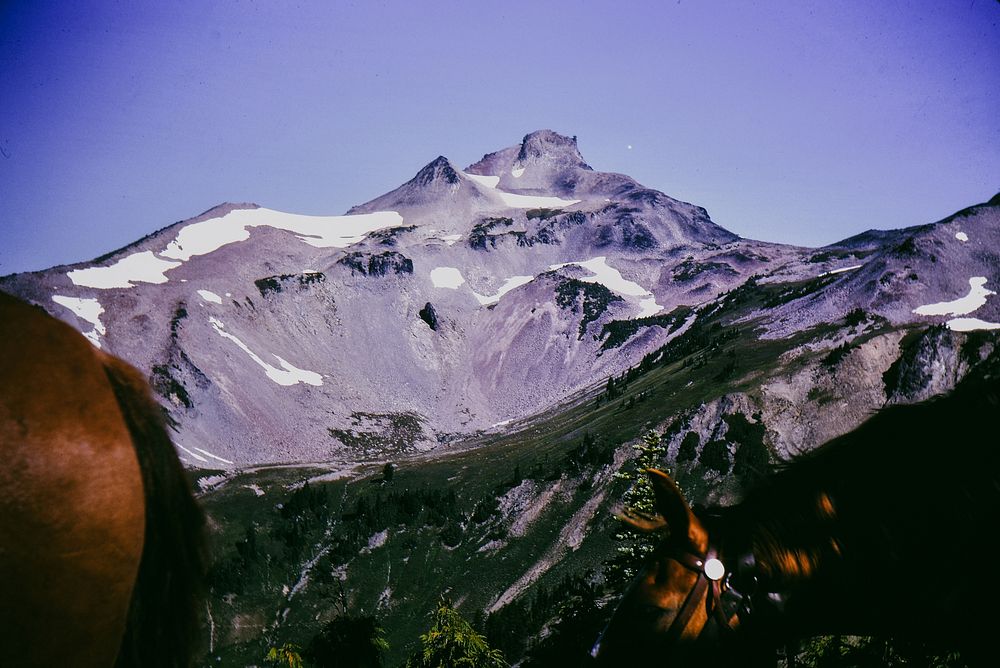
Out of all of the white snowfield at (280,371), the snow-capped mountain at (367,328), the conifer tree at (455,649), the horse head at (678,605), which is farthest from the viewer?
the white snowfield at (280,371)

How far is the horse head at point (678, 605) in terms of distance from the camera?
3.41 metres

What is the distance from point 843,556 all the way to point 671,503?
54.6 inches

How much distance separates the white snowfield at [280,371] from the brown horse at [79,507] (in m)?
152

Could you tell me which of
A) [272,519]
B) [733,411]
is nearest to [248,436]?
[272,519]

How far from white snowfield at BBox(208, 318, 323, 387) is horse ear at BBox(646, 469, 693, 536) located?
500ft

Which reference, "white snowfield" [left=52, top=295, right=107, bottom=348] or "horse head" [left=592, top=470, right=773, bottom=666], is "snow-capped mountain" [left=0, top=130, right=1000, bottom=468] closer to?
"white snowfield" [left=52, top=295, right=107, bottom=348]

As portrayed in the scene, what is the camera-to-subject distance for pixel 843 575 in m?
3.86

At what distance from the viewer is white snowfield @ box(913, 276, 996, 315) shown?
3538 inches

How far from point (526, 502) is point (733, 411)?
3129cm

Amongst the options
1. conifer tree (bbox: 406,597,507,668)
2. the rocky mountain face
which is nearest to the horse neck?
the rocky mountain face

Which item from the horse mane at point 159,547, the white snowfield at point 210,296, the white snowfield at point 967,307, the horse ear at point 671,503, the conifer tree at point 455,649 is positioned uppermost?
the white snowfield at point 210,296

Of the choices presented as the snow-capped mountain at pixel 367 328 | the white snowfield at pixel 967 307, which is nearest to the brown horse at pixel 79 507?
the white snowfield at pixel 967 307

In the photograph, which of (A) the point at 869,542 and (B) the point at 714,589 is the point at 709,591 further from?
(A) the point at 869,542

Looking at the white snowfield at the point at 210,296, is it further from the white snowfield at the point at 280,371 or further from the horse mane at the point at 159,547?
the horse mane at the point at 159,547
